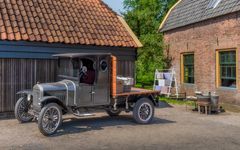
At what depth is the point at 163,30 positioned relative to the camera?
2378 cm

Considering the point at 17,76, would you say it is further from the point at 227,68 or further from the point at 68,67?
the point at 227,68

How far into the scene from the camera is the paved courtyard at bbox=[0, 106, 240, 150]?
28.5 ft

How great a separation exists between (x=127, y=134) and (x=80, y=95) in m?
1.80

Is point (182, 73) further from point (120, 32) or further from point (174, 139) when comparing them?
point (174, 139)

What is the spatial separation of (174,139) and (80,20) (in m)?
7.29

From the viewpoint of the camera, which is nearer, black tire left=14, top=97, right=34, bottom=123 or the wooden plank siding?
black tire left=14, top=97, right=34, bottom=123

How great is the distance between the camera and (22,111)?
37.5 feet

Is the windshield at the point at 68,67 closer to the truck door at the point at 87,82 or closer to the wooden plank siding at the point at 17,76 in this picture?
the truck door at the point at 87,82

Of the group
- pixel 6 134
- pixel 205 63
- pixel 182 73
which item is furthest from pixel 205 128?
pixel 182 73

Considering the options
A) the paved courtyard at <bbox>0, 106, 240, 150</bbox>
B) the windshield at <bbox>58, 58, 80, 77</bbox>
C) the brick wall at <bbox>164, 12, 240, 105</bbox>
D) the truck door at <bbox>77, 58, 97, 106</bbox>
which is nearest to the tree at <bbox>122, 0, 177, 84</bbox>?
the brick wall at <bbox>164, 12, 240, 105</bbox>

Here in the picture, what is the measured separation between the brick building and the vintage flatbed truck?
21.2 feet

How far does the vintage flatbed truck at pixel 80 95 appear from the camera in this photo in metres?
10.1

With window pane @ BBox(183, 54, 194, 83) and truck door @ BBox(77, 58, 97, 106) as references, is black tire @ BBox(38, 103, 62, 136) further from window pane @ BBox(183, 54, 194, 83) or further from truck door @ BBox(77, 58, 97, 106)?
window pane @ BBox(183, 54, 194, 83)

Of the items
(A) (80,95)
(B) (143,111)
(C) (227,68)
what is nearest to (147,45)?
(C) (227,68)
